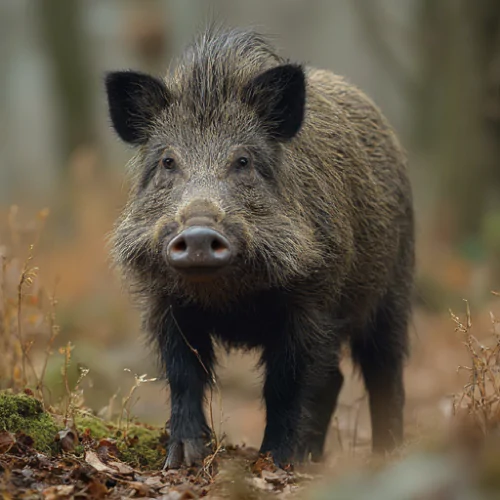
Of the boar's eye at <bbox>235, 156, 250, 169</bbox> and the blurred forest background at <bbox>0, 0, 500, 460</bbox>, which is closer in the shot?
the boar's eye at <bbox>235, 156, 250, 169</bbox>

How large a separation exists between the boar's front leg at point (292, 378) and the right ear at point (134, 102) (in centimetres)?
149

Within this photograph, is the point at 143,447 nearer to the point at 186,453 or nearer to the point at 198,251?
the point at 186,453

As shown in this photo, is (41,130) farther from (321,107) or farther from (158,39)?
(321,107)

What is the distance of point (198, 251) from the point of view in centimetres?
467

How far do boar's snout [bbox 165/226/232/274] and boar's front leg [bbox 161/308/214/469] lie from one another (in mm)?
→ 734

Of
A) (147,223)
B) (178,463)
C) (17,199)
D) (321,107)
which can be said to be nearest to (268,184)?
(147,223)

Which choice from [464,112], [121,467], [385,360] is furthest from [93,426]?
[464,112]

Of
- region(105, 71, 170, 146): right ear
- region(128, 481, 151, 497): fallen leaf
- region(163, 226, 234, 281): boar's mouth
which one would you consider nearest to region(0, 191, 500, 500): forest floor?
region(128, 481, 151, 497): fallen leaf

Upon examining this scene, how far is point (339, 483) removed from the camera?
310cm

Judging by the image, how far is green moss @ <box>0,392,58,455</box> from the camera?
4934 millimetres

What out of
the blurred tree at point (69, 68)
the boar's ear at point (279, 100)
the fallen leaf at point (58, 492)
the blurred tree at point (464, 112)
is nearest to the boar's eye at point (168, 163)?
the boar's ear at point (279, 100)

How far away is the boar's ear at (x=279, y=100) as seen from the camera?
5.81 metres

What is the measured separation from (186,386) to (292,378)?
2.10ft

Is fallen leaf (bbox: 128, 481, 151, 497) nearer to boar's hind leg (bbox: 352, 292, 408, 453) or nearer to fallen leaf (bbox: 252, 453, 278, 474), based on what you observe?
fallen leaf (bbox: 252, 453, 278, 474)
